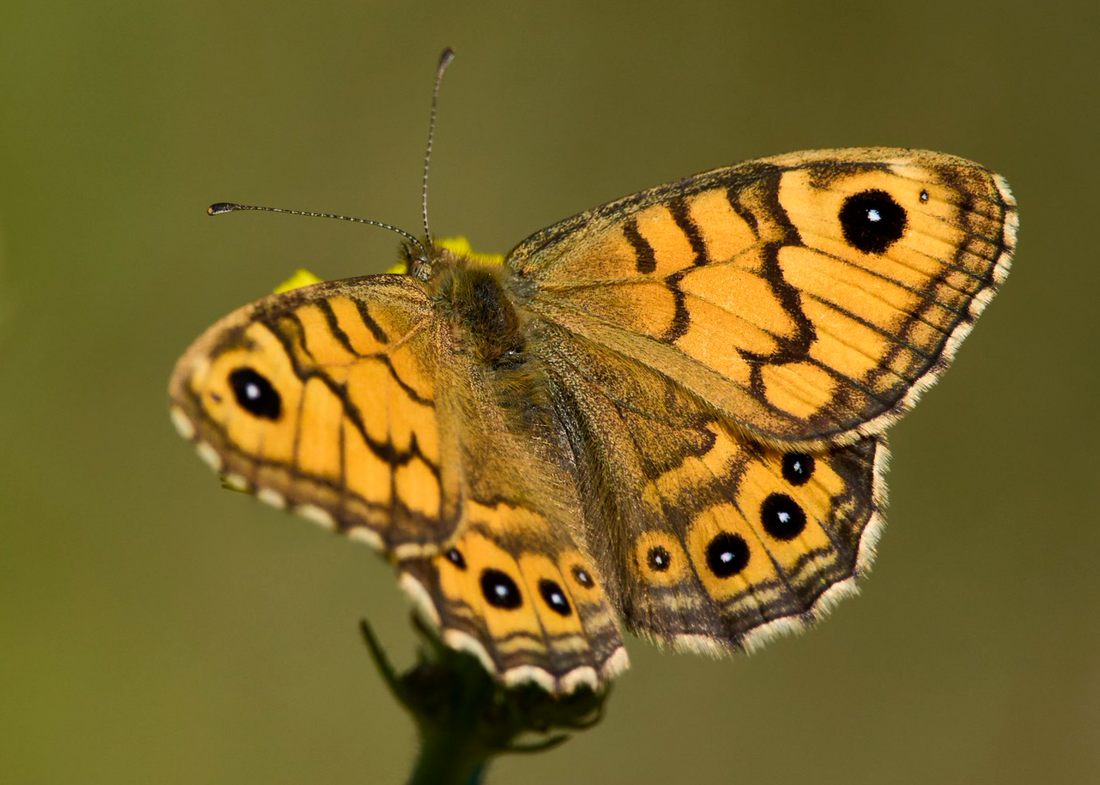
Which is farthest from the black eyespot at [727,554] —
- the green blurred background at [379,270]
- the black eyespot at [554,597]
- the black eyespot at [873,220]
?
the green blurred background at [379,270]

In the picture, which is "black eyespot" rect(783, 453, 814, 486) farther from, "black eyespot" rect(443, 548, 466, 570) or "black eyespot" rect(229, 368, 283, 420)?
"black eyespot" rect(229, 368, 283, 420)

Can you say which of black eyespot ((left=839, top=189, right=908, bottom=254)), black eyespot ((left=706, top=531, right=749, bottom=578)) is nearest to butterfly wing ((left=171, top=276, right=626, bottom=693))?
black eyespot ((left=706, top=531, right=749, bottom=578))

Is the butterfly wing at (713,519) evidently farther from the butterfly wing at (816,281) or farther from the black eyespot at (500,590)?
the black eyespot at (500,590)

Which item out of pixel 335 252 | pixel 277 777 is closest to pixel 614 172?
pixel 335 252

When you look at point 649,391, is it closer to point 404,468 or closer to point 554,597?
point 554,597

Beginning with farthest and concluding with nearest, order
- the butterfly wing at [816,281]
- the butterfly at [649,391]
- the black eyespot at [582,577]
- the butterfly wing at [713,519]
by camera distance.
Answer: the butterfly wing at [816,281], the butterfly wing at [713,519], the black eyespot at [582,577], the butterfly at [649,391]

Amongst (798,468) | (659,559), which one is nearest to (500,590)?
(659,559)
